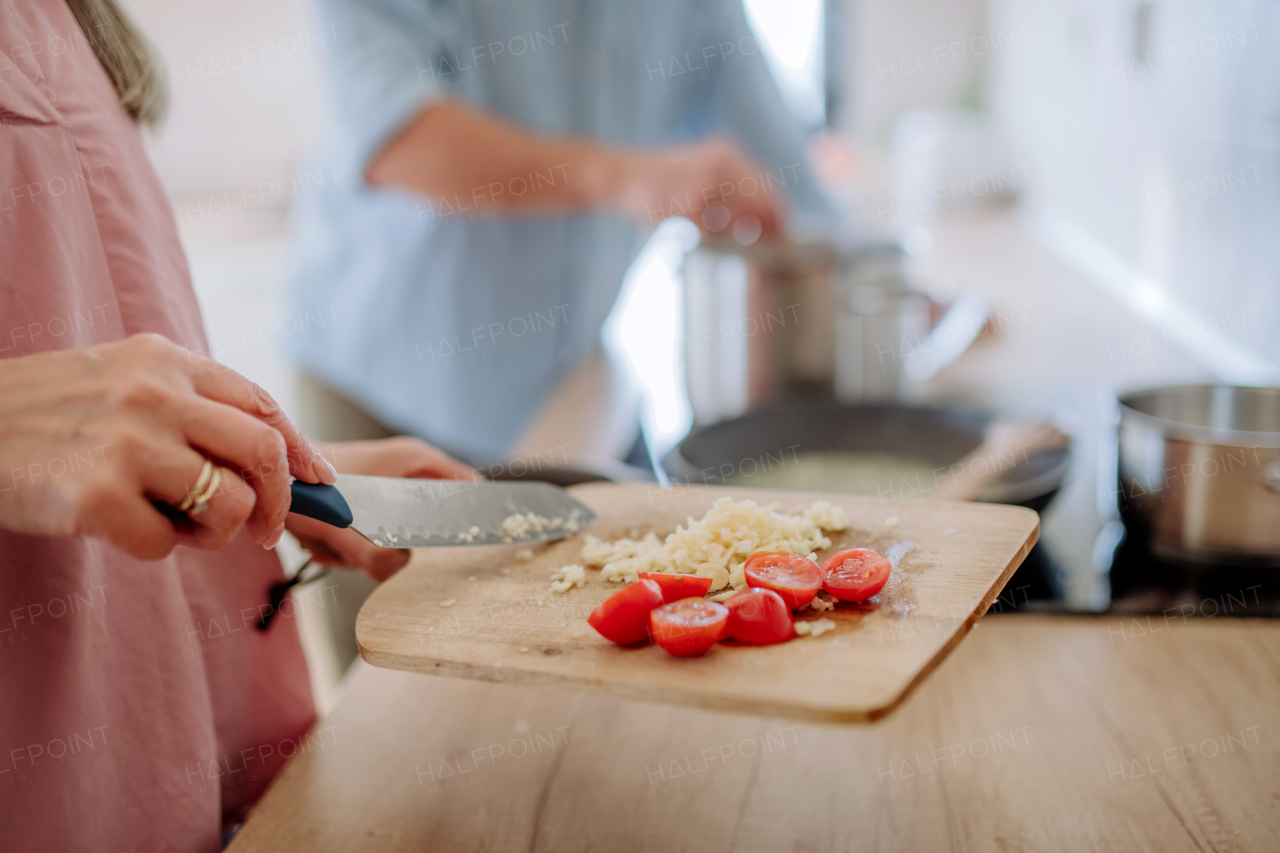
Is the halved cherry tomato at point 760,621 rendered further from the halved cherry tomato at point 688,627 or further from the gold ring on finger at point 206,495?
the gold ring on finger at point 206,495

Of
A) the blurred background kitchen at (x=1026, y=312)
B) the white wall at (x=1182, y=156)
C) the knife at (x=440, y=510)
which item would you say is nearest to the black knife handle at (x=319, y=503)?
the knife at (x=440, y=510)

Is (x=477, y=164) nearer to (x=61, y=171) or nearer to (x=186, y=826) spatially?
(x=61, y=171)

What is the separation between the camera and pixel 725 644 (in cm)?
52

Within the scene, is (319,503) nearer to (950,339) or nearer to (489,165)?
(489,165)

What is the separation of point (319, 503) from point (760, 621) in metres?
0.25

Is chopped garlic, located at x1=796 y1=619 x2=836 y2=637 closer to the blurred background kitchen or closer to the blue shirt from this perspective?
the blurred background kitchen

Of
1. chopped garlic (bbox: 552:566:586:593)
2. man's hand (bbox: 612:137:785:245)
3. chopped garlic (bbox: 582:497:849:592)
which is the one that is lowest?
chopped garlic (bbox: 552:566:586:593)

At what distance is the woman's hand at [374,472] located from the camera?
28.8 inches

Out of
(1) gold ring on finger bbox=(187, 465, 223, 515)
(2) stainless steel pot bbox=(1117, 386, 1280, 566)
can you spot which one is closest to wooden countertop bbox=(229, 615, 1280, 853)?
(2) stainless steel pot bbox=(1117, 386, 1280, 566)

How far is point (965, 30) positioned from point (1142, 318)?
9.93ft

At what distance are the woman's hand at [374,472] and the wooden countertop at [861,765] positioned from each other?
12 cm

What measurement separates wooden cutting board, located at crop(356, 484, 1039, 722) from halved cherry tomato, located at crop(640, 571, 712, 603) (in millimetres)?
48

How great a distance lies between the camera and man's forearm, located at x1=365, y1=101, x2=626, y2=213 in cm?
121

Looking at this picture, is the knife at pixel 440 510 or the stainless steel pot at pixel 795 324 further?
the stainless steel pot at pixel 795 324
